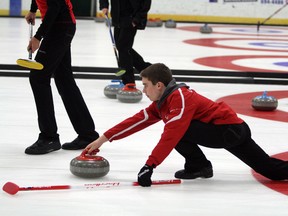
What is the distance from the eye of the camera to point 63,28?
427 centimetres

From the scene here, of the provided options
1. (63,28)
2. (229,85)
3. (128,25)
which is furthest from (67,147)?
(229,85)

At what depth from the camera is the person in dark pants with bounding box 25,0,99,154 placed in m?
4.16

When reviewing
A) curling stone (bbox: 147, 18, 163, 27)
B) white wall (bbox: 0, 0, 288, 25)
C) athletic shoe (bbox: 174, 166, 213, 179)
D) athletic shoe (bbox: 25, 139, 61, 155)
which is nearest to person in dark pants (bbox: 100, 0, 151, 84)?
athletic shoe (bbox: 25, 139, 61, 155)

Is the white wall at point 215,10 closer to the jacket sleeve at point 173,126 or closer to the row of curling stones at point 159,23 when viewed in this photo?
the row of curling stones at point 159,23

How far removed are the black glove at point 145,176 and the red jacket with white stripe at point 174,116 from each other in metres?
0.04

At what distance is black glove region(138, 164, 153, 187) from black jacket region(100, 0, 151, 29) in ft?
9.90

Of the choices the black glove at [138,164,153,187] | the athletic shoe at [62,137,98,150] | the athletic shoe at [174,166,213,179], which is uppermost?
the black glove at [138,164,153,187]

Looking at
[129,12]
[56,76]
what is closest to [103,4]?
[129,12]

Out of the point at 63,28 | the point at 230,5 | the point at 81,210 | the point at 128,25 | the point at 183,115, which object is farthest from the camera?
the point at 230,5

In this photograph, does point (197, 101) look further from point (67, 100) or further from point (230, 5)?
point (230, 5)

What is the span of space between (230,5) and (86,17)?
3496 mm

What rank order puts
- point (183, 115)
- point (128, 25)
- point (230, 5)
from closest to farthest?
1. point (183, 115)
2. point (128, 25)
3. point (230, 5)

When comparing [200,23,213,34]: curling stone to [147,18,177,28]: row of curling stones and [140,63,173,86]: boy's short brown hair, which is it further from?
[140,63,173,86]: boy's short brown hair

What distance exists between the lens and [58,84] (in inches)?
174
